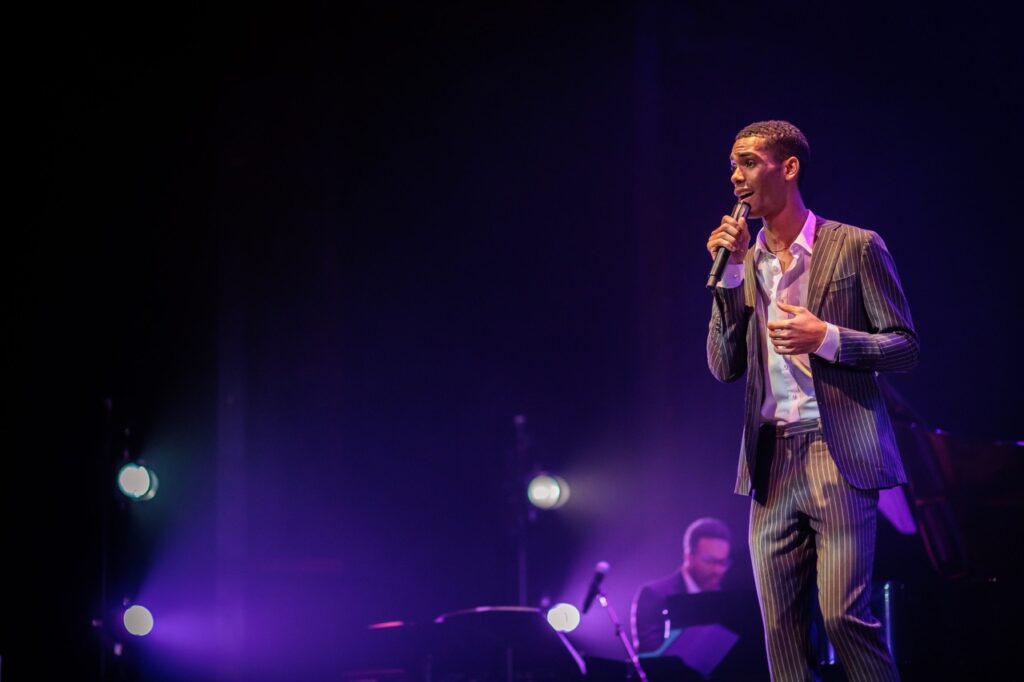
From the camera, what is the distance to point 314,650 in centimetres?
519

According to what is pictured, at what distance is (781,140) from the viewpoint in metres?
2.70

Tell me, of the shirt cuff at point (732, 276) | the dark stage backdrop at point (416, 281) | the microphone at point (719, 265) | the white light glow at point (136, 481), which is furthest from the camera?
the white light glow at point (136, 481)

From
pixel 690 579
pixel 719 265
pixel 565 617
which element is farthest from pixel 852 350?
pixel 565 617

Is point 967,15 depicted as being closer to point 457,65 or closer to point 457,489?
point 457,65

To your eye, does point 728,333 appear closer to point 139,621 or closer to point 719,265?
point 719,265

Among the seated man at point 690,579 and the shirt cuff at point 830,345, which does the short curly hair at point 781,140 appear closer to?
the shirt cuff at point 830,345

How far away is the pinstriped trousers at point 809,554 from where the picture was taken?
2461 millimetres

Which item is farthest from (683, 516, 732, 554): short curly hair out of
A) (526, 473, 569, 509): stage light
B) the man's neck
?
the man's neck

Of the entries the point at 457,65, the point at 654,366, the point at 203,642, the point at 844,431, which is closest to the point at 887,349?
the point at 844,431

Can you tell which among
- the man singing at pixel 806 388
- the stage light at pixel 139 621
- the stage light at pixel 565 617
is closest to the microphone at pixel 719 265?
the man singing at pixel 806 388

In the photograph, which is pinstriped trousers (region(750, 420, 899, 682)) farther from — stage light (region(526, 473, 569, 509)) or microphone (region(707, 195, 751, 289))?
stage light (region(526, 473, 569, 509))

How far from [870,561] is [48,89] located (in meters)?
4.75

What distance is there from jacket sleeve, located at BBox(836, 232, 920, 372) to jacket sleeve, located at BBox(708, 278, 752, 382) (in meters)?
0.31

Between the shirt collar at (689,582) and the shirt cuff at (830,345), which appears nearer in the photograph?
the shirt cuff at (830,345)
